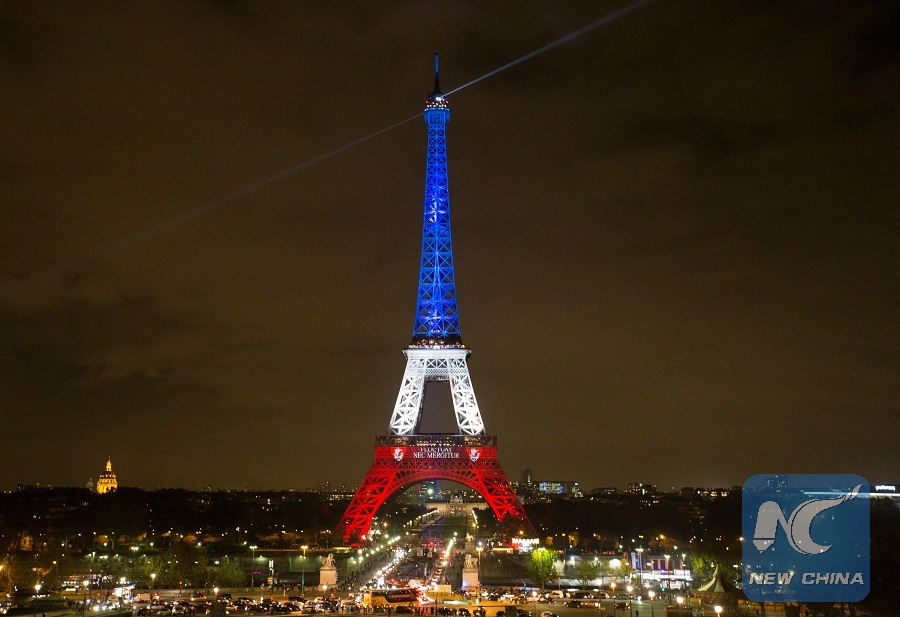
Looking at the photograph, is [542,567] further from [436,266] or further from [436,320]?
[436,266]

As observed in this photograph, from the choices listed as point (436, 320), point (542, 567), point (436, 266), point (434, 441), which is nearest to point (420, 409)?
point (434, 441)

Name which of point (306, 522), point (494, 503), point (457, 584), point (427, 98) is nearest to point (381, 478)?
point (494, 503)

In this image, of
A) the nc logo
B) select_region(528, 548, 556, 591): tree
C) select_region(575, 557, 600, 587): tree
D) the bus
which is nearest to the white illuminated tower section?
select_region(575, 557, 600, 587): tree

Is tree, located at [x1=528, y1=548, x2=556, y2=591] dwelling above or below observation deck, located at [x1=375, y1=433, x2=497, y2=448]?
below

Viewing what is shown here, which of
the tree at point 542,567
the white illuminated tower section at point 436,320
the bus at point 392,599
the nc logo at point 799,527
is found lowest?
the bus at point 392,599

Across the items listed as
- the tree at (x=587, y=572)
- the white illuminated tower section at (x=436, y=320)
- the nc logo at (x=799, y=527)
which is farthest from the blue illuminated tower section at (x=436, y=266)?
the nc logo at (x=799, y=527)

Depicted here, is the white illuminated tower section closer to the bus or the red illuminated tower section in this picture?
the red illuminated tower section

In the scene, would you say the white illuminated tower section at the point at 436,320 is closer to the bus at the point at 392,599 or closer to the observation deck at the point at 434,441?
the observation deck at the point at 434,441
